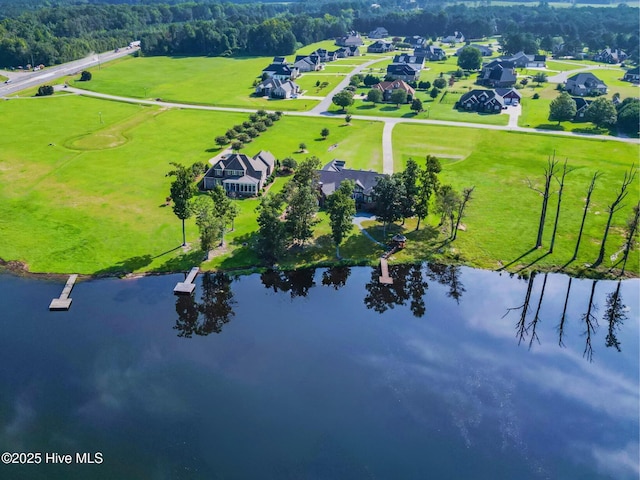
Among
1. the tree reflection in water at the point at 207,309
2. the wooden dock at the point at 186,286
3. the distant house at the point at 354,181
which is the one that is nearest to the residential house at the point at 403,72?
the distant house at the point at 354,181

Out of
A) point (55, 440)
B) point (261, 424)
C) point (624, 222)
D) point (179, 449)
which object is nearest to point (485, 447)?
point (261, 424)

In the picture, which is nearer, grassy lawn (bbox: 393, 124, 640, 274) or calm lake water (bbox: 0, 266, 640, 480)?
calm lake water (bbox: 0, 266, 640, 480)

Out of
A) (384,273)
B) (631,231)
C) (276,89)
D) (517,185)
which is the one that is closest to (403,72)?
(276,89)

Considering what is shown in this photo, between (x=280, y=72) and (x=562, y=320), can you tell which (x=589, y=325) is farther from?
(x=280, y=72)

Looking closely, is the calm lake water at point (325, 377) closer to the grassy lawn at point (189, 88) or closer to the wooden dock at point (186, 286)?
the wooden dock at point (186, 286)

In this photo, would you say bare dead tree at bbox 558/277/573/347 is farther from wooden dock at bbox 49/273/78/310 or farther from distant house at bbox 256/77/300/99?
distant house at bbox 256/77/300/99

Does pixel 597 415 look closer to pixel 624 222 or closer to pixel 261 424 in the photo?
pixel 261 424

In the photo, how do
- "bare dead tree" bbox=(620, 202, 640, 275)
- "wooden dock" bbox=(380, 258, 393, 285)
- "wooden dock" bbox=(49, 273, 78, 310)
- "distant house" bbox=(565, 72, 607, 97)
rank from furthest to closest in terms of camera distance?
"distant house" bbox=(565, 72, 607, 97), "bare dead tree" bbox=(620, 202, 640, 275), "wooden dock" bbox=(380, 258, 393, 285), "wooden dock" bbox=(49, 273, 78, 310)

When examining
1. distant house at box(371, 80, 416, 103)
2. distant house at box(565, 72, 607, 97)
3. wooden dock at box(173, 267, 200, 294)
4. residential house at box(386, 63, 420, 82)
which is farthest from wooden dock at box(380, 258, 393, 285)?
distant house at box(565, 72, 607, 97)
